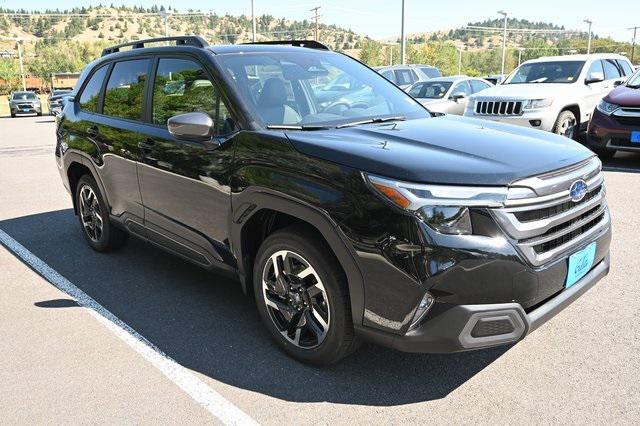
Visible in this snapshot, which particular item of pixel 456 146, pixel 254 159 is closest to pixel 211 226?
pixel 254 159

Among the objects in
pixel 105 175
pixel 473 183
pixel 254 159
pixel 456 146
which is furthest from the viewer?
pixel 105 175

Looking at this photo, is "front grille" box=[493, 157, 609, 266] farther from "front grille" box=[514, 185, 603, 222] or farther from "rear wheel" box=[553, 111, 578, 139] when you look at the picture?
"rear wheel" box=[553, 111, 578, 139]

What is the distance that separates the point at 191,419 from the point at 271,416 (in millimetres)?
387

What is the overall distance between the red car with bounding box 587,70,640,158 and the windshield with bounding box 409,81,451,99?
16.4ft

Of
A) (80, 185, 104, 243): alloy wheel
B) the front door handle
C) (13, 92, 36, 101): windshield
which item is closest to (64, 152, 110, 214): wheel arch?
(80, 185, 104, 243): alloy wheel

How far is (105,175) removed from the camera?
4664mm

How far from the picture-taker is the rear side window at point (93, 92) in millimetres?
4942

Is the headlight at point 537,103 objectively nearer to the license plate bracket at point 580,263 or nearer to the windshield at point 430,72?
the license plate bracket at point 580,263

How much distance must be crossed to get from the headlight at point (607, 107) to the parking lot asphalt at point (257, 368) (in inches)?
198

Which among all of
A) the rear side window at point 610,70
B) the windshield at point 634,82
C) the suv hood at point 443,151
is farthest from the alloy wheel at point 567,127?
the suv hood at point 443,151

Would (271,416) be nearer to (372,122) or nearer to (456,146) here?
(456,146)

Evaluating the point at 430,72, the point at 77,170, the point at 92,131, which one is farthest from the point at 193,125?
the point at 430,72

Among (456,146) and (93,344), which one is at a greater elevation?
(456,146)

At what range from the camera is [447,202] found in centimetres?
242
